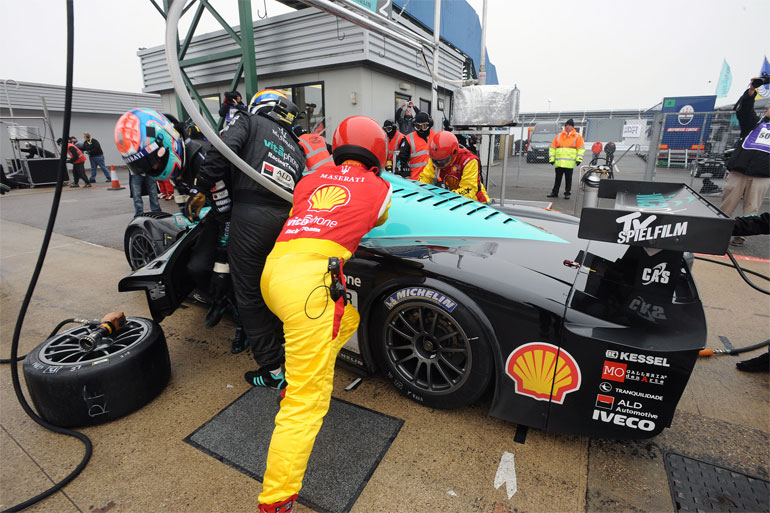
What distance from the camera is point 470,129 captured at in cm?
564

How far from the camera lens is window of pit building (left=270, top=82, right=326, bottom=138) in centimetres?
888

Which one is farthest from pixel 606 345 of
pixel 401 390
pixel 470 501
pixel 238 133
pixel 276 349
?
pixel 238 133

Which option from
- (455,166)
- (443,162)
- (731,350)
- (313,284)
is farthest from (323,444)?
(455,166)

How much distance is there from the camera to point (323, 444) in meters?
2.02

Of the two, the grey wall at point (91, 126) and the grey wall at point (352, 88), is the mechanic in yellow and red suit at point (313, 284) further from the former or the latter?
the grey wall at point (91, 126)

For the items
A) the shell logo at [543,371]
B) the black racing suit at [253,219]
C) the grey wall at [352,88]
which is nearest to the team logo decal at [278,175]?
the black racing suit at [253,219]

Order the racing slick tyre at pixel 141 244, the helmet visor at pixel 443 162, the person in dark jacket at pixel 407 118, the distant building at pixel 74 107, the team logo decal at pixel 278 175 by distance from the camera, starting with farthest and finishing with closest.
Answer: the distant building at pixel 74 107, the person in dark jacket at pixel 407 118, the helmet visor at pixel 443 162, the racing slick tyre at pixel 141 244, the team logo decal at pixel 278 175

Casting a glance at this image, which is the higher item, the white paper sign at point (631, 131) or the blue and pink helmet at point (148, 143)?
the white paper sign at point (631, 131)

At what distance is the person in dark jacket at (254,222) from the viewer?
2426 millimetres

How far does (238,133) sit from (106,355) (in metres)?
1.48

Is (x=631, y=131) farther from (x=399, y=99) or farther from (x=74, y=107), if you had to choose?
(x=74, y=107)

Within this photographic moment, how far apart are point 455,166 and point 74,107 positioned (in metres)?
27.5

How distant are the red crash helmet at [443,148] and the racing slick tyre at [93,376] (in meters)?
3.18

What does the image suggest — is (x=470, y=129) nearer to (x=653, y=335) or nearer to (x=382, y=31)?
(x=382, y=31)
